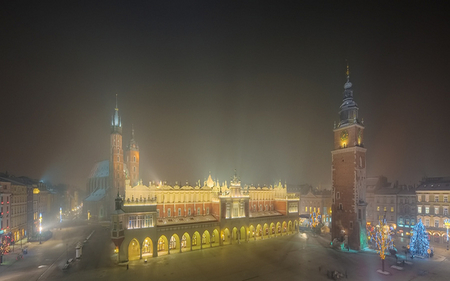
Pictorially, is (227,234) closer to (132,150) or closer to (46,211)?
(132,150)

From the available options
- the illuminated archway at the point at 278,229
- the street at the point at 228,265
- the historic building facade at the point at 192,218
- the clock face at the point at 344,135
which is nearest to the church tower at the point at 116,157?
the street at the point at 228,265

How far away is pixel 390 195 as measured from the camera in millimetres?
67812

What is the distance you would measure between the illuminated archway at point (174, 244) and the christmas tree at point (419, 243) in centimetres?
3941

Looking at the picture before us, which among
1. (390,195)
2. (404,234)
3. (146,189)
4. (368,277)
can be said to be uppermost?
(146,189)

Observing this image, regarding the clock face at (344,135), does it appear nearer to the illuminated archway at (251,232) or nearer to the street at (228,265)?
the street at (228,265)

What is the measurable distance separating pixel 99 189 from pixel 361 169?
86.4 metres

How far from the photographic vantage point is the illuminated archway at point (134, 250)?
125 feet

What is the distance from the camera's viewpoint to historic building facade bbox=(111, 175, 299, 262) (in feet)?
126

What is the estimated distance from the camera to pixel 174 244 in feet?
143

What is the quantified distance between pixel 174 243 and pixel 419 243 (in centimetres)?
4157

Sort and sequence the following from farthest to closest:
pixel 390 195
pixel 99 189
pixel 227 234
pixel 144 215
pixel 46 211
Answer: pixel 99 189
pixel 46 211
pixel 390 195
pixel 227 234
pixel 144 215

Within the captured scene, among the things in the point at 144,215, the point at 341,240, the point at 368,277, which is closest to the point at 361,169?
the point at 341,240

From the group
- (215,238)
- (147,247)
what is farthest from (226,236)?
(147,247)

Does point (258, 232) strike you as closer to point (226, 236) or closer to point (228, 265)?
point (226, 236)
